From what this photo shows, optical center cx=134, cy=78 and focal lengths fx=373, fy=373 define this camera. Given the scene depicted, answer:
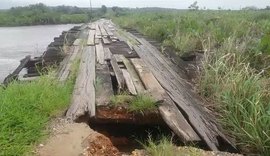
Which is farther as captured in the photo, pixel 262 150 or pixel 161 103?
pixel 161 103

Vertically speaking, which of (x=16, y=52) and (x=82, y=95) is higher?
(x=82, y=95)

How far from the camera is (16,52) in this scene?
48.4 ft

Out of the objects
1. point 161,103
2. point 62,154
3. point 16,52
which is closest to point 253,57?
point 161,103

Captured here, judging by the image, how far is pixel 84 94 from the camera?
4848mm

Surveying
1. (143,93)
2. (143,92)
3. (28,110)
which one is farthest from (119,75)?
(28,110)

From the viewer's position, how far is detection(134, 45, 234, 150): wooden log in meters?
3.81

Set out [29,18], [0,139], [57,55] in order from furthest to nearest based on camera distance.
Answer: [29,18]
[57,55]
[0,139]

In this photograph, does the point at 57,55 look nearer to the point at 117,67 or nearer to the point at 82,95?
the point at 117,67

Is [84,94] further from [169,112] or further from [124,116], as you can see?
[169,112]

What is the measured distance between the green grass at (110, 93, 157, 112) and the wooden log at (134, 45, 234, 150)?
1.29 feet

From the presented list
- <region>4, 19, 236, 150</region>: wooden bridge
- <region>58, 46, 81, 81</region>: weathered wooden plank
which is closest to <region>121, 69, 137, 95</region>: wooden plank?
<region>4, 19, 236, 150</region>: wooden bridge

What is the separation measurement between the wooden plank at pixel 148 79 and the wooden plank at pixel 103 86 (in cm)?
52

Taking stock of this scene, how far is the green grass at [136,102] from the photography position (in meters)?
4.39

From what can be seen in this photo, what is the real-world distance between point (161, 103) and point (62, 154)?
5.17 ft
